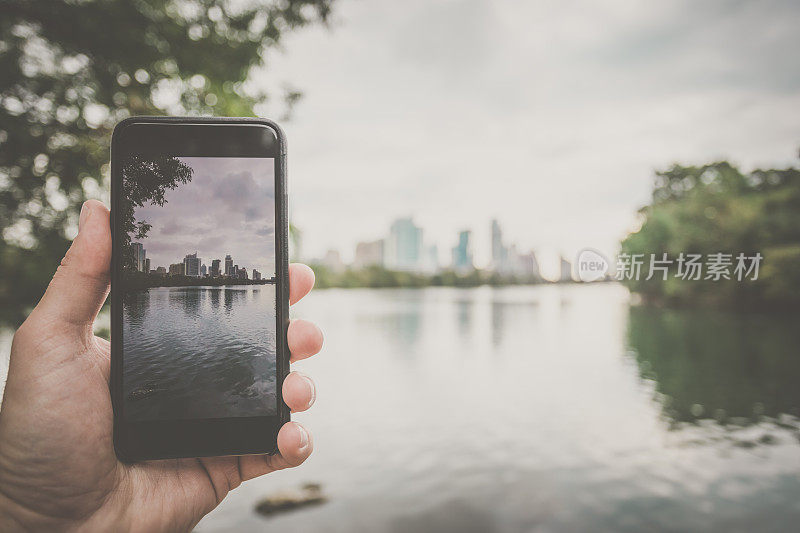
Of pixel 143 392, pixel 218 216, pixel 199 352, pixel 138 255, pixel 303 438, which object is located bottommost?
pixel 303 438

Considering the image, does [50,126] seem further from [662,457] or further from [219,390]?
[662,457]

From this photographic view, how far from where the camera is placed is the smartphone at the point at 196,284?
5.67 ft

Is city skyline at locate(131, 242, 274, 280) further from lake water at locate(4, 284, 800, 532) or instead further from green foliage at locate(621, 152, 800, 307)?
green foliage at locate(621, 152, 800, 307)

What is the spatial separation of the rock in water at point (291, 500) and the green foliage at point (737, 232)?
32440 mm

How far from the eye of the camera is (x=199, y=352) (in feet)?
5.87

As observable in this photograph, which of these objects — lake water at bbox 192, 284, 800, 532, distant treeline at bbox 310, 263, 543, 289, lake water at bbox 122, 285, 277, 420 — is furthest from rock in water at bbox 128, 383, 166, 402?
distant treeline at bbox 310, 263, 543, 289

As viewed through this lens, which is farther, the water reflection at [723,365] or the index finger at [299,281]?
the water reflection at [723,365]

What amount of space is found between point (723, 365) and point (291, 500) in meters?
28.6

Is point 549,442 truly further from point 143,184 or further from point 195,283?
point 143,184

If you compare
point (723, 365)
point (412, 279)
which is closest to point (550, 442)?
point (723, 365)

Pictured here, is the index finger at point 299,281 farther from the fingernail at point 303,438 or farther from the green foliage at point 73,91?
the green foliage at point 73,91

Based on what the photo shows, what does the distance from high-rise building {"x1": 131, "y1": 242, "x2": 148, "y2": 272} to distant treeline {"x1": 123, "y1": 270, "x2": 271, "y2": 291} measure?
23 millimetres

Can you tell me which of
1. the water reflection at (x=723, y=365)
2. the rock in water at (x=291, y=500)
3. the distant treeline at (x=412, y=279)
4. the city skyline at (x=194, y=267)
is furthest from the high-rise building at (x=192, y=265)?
the distant treeline at (x=412, y=279)

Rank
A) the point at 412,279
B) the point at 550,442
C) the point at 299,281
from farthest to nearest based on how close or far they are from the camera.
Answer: the point at 412,279, the point at 550,442, the point at 299,281
